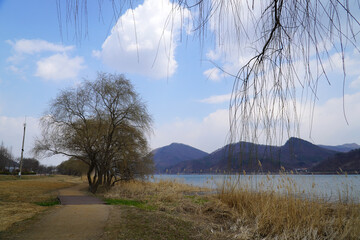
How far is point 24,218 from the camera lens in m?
6.14

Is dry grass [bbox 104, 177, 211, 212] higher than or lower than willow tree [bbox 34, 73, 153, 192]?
lower

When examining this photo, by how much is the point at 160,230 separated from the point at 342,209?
4.11m

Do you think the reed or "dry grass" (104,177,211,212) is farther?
"dry grass" (104,177,211,212)

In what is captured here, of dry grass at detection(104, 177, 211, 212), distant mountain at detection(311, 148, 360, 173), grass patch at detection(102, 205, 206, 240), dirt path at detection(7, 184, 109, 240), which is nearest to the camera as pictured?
dirt path at detection(7, 184, 109, 240)

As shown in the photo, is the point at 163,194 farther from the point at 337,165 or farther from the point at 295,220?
the point at 337,165

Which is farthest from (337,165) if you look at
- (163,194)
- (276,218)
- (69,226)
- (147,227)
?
(69,226)

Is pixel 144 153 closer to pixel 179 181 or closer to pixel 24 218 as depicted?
pixel 179 181

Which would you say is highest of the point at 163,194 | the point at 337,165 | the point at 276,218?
the point at 337,165

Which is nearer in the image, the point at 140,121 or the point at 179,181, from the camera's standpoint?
the point at 140,121

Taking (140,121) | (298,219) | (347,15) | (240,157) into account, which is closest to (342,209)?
(298,219)

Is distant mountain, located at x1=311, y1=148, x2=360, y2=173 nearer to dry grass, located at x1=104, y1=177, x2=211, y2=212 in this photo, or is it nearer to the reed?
the reed

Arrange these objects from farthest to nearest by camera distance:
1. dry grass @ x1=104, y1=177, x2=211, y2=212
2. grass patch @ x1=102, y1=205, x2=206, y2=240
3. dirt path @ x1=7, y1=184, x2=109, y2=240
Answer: dry grass @ x1=104, y1=177, x2=211, y2=212 → grass patch @ x1=102, y1=205, x2=206, y2=240 → dirt path @ x1=7, y1=184, x2=109, y2=240

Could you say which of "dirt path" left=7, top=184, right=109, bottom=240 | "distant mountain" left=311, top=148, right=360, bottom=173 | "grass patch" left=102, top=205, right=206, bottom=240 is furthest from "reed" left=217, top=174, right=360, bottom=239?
"distant mountain" left=311, top=148, right=360, bottom=173

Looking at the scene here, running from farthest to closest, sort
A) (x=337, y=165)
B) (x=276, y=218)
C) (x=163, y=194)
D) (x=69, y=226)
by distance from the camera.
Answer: (x=337, y=165) → (x=163, y=194) → (x=276, y=218) → (x=69, y=226)
